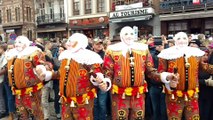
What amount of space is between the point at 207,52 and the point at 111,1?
680 inches

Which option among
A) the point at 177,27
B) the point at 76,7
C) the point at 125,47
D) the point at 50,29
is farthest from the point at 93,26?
the point at 125,47

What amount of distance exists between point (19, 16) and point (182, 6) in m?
16.4

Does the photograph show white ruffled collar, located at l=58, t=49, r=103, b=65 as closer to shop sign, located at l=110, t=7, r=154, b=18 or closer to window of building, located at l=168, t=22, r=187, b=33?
shop sign, located at l=110, t=7, r=154, b=18

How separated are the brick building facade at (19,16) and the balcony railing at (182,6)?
13986 mm

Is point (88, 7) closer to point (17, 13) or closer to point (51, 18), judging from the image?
point (51, 18)

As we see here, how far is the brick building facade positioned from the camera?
26172 millimetres

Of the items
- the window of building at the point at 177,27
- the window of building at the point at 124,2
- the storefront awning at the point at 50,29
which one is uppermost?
the window of building at the point at 124,2

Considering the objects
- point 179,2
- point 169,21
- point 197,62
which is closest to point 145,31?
point 169,21

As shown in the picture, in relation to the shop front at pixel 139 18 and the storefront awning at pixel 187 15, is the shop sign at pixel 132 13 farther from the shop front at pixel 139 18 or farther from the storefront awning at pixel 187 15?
the storefront awning at pixel 187 15

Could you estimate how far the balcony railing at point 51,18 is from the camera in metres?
24.2

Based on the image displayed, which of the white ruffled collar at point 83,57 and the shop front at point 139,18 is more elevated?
the shop front at point 139,18

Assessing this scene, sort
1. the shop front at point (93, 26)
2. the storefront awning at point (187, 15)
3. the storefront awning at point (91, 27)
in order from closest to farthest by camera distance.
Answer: the storefront awning at point (187, 15) → the storefront awning at point (91, 27) → the shop front at point (93, 26)

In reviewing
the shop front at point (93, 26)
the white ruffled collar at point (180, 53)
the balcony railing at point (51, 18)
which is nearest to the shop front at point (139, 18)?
the shop front at point (93, 26)

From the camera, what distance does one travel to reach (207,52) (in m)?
4.39
